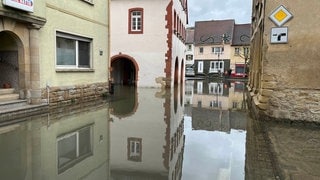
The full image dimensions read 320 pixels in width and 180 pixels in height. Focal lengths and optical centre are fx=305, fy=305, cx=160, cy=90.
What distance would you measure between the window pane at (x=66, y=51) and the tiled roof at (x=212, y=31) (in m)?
40.8

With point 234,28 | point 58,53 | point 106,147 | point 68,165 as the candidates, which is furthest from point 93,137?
point 234,28

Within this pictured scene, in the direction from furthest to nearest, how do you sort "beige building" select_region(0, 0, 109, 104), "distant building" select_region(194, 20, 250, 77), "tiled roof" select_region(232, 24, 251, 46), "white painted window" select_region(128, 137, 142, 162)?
"distant building" select_region(194, 20, 250, 77), "tiled roof" select_region(232, 24, 251, 46), "beige building" select_region(0, 0, 109, 104), "white painted window" select_region(128, 137, 142, 162)

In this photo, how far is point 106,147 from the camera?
6.23 metres

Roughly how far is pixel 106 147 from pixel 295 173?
11.6 ft

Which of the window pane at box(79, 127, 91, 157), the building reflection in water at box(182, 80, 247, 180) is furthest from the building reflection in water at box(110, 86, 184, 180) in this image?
the window pane at box(79, 127, 91, 157)

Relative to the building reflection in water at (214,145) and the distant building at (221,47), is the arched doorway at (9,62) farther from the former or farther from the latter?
the distant building at (221,47)

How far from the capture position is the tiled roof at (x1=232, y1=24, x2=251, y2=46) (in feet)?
160

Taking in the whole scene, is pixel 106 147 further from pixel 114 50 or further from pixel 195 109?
pixel 114 50

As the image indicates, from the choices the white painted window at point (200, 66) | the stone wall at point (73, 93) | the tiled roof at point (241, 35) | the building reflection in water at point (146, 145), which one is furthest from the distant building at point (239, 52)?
the building reflection in water at point (146, 145)

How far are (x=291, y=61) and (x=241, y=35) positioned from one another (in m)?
43.0

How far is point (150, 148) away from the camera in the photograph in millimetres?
6277

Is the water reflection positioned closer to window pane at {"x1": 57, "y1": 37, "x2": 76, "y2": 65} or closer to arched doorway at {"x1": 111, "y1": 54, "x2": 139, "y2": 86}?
window pane at {"x1": 57, "y1": 37, "x2": 76, "y2": 65}

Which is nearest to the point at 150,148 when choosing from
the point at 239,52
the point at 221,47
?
the point at 239,52

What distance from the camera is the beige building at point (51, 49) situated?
30.2 ft
